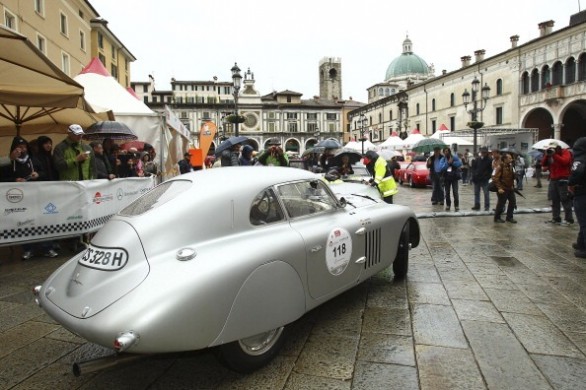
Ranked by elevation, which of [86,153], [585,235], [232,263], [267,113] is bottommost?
[585,235]

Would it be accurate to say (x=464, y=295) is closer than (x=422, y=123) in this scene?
Yes

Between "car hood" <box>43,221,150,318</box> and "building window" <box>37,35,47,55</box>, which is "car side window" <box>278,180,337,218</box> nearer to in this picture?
"car hood" <box>43,221,150,318</box>

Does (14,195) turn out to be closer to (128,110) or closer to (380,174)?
(128,110)

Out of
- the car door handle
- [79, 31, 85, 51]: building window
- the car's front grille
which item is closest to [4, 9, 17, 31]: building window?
[79, 31, 85, 51]: building window

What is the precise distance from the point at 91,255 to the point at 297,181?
1715 mm

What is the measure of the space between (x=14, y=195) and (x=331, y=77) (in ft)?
331

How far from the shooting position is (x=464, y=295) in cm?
445

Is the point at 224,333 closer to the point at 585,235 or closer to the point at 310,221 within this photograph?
the point at 310,221

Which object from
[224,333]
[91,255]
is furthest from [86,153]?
[224,333]

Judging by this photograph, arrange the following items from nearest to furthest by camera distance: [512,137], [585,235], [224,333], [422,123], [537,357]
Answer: [224,333] → [537,357] → [585,235] → [512,137] → [422,123]

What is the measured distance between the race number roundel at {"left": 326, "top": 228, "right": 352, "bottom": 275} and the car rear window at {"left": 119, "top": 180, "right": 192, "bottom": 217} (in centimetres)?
127

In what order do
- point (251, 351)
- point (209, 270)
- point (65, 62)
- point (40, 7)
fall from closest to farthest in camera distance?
point (209, 270), point (251, 351), point (40, 7), point (65, 62)

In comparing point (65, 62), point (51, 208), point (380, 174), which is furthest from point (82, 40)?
point (380, 174)

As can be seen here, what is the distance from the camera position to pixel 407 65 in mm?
87250
